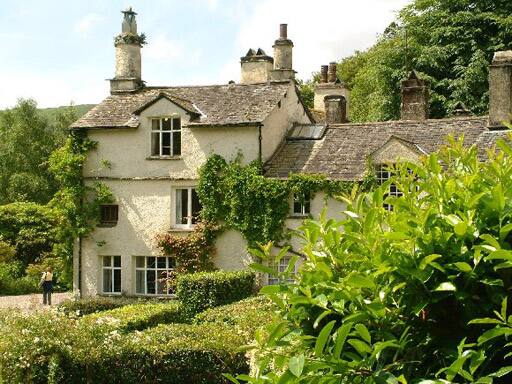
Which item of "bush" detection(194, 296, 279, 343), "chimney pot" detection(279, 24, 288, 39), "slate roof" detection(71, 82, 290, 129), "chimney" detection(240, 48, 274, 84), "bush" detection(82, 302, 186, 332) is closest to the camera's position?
"bush" detection(194, 296, 279, 343)

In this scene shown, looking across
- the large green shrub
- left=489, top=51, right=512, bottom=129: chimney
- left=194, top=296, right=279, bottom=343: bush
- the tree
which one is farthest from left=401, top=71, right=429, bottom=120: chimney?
the tree

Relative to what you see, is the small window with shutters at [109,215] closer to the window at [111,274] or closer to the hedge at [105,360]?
the window at [111,274]

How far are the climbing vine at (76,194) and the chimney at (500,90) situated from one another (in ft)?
48.4

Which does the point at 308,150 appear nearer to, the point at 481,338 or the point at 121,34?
the point at 121,34

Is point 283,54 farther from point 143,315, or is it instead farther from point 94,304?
point 143,315

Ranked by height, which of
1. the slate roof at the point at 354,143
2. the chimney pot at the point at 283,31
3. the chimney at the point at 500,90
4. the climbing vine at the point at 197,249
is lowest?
the climbing vine at the point at 197,249

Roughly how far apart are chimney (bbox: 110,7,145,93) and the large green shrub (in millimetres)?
29480

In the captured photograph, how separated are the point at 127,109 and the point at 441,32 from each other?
20.8 meters

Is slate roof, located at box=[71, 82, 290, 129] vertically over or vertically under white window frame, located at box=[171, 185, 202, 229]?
over

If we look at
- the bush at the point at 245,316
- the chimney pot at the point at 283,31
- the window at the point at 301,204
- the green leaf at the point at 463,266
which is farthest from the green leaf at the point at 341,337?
the chimney pot at the point at 283,31

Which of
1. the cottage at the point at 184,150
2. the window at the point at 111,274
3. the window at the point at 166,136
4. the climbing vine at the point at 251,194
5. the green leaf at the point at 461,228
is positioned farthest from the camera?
the window at the point at 111,274

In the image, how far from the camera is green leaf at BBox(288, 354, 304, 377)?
3.61 meters

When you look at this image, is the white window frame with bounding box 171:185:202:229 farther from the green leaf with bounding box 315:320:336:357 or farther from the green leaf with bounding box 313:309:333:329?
the green leaf with bounding box 315:320:336:357

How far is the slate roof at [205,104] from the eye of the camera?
28.9 m
